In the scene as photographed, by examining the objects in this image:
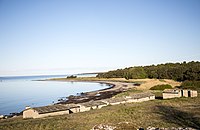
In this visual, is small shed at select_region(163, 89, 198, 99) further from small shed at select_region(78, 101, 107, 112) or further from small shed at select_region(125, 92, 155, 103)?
small shed at select_region(78, 101, 107, 112)

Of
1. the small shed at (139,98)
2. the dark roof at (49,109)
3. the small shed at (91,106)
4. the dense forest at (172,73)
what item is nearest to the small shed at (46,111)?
the dark roof at (49,109)

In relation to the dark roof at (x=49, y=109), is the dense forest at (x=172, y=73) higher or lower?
higher

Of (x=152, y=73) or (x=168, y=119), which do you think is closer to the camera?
(x=168, y=119)

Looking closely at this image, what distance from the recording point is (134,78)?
11169cm

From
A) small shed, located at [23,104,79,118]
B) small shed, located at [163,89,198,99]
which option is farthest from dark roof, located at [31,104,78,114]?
small shed, located at [163,89,198,99]

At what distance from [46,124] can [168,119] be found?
568 inches

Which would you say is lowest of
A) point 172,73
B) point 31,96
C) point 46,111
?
point 31,96

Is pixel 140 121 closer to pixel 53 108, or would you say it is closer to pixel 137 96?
pixel 53 108

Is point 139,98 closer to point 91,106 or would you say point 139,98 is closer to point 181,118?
point 91,106

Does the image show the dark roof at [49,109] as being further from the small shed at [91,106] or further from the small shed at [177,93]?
the small shed at [177,93]

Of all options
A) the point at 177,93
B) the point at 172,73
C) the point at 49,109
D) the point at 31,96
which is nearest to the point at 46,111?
the point at 49,109

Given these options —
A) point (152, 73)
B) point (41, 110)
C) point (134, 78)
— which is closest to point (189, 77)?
point (152, 73)

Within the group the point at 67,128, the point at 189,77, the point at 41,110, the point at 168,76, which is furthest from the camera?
the point at 168,76

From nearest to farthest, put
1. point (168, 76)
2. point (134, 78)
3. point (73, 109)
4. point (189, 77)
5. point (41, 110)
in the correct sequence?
point (41, 110) → point (73, 109) → point (189, 77) → point (168, 76) → point (134, 78)
